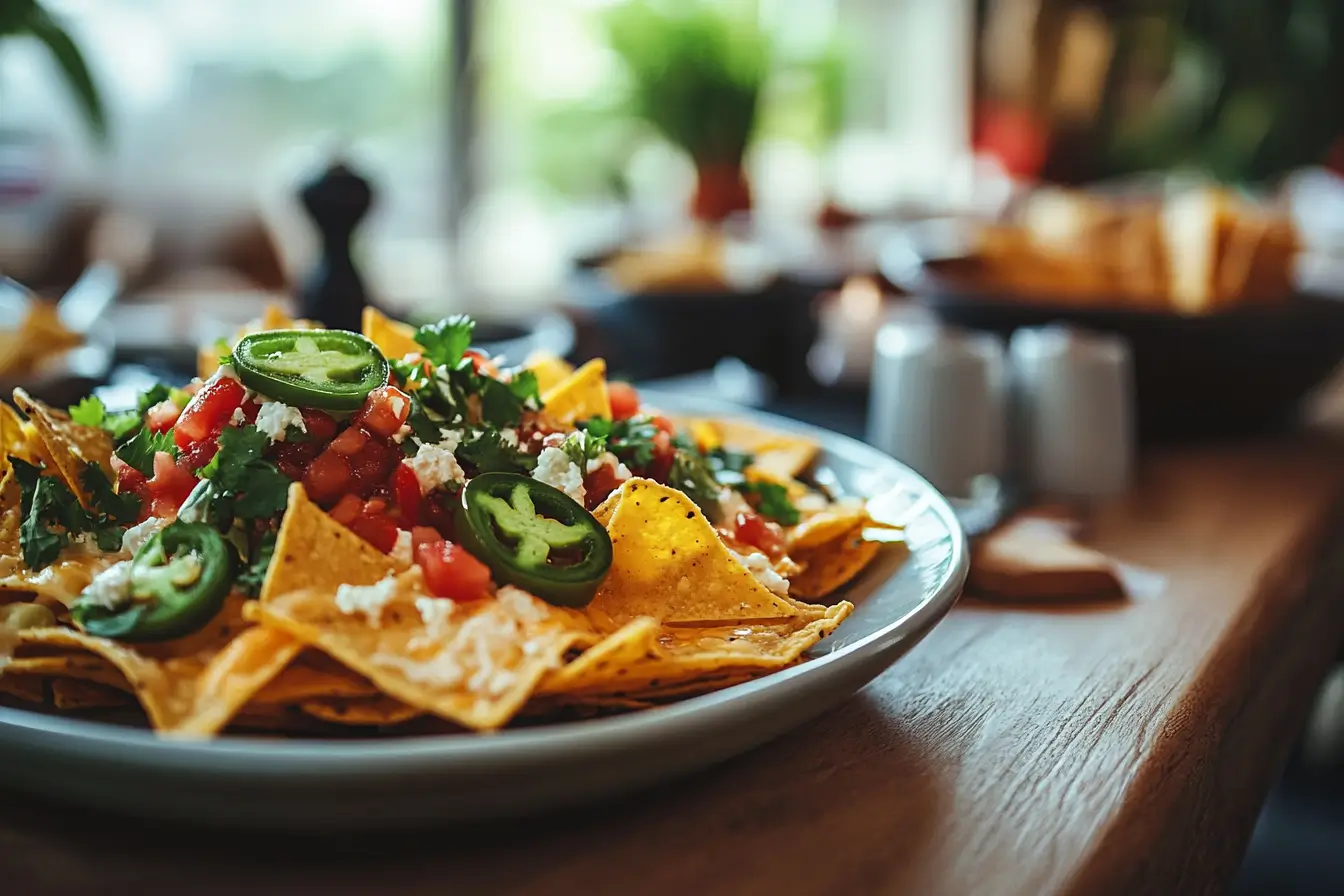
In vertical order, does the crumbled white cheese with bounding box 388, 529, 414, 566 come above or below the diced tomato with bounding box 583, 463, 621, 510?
above

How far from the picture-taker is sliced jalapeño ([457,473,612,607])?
0.98m

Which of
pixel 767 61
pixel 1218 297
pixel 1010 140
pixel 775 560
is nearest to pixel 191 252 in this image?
pixel 767 61

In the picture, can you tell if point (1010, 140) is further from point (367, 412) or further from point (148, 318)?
point (367, 412)

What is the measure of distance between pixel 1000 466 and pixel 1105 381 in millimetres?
206

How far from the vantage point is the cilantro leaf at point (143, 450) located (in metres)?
1.11

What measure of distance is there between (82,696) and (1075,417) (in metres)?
1.46

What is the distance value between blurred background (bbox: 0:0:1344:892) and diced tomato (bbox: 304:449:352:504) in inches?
A: 17.4

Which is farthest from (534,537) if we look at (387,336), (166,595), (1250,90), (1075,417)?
(1250,90)

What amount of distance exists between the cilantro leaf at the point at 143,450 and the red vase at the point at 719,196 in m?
4.73

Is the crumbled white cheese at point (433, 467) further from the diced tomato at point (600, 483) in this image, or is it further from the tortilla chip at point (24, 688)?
the tortilla chip at point (24, 688)

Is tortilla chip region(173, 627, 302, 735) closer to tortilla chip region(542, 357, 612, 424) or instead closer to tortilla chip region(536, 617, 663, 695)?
tortilla chip region(536, 617, 663, 695)

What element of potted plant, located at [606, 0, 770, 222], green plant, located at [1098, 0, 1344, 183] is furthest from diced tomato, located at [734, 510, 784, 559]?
green plant, located at [1098, 0, 1344, 183]

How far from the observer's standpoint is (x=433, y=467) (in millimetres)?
1057

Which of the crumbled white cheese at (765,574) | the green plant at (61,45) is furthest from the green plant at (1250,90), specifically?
the crumbled white cheese at (765,574)
